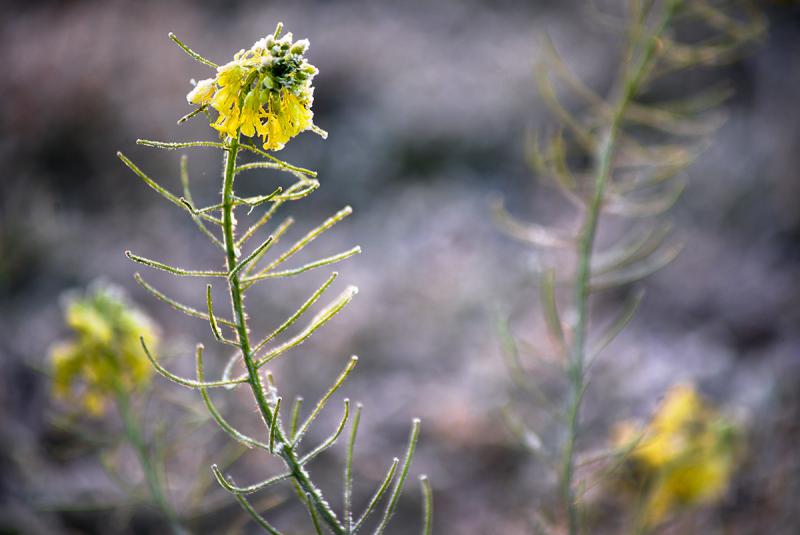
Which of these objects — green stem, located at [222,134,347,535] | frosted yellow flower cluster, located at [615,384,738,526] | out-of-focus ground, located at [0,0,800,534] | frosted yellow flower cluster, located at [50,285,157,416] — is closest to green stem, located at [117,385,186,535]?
frosted yellow flower cluster, located at [50,285,157,416]

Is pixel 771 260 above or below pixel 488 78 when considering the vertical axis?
below

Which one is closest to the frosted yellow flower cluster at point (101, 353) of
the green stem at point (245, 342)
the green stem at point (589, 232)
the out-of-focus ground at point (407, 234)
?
the out-of-focus ground at point (407, 234)

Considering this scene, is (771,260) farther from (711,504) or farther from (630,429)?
(630,429)

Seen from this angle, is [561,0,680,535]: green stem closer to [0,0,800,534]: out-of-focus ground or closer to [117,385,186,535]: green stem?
[0,0,800,534]: out-of-focus ground

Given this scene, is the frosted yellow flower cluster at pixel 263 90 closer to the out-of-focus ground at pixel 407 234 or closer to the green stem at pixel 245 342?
the green stem at pixel 245 342

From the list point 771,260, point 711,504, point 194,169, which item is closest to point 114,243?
point 194,169
